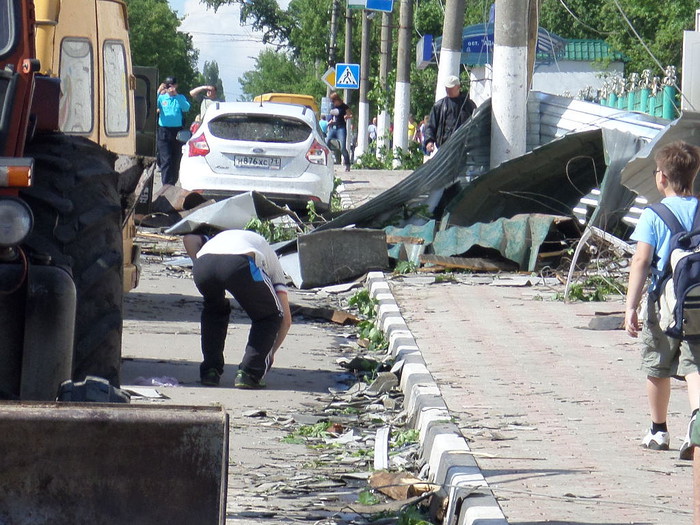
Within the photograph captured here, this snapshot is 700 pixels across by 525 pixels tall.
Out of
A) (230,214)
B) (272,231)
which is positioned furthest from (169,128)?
(230,214)

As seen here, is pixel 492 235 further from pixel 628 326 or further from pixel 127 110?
pixel 628 326

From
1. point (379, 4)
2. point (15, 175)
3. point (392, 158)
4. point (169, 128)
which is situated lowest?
point (392, 158)

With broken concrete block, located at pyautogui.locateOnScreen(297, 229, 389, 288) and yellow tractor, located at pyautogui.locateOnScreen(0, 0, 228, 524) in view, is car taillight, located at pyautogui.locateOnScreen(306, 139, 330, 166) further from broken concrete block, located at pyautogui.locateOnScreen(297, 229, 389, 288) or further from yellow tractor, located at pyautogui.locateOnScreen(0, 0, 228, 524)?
yellow tractor, located at pyautogui.locateOnScreen(0, 0, 228, 524)

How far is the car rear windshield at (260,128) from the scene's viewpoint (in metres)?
17.1

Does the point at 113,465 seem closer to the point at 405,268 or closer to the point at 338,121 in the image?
the point at 405,268

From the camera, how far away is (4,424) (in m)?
3.84

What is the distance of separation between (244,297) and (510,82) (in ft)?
25.1

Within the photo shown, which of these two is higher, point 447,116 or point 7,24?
point 7,24

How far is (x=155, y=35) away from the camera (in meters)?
76.8

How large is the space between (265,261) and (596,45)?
45.4 metres

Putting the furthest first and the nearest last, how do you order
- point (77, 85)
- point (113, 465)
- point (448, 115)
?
point (448, 115) → point (77, 85) → point (113, 465)

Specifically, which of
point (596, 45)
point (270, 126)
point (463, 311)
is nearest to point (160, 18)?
point (596, 45)

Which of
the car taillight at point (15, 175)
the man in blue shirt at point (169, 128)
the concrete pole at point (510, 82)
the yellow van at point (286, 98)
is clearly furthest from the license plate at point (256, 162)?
the yellow van at point (286, 98)

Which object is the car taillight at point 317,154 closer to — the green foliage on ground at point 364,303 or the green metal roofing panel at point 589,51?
the green foliage on ground at point 364,303
